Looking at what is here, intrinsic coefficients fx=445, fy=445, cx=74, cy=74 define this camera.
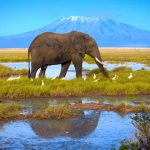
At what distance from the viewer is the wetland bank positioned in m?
11.6

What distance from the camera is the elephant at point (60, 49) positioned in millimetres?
23484

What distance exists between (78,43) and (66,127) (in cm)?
1111

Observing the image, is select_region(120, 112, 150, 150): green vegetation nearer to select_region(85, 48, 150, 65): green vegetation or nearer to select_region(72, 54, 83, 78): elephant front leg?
select_region(72, 54, 83, 78): elephant front leg

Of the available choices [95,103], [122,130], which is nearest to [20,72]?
[95,103]

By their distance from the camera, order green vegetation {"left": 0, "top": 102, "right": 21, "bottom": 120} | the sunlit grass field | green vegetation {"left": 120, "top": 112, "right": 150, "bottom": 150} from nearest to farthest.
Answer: green vegetation {"left": 120, "top": 112, "right": 150, "bottom": 150}
green vegetation {"left": 0, "top": 102, "right": 21, "bottom": 120}
the sunlit grass field

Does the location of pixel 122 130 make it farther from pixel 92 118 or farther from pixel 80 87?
pixel 80 87

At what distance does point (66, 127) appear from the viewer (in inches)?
521

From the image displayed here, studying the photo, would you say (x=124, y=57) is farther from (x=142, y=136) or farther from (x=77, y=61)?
(x=142, y=136)

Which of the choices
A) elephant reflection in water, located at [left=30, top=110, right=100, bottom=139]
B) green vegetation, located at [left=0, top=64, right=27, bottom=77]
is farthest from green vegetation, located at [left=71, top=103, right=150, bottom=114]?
green vegetation, located at [left=0, top=64, right=27, bottom=77]

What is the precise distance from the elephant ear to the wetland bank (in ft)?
7.48

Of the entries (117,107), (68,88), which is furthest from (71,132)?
(68,88)

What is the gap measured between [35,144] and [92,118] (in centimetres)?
380

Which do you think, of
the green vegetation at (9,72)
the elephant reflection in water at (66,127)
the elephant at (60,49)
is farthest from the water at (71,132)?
the green vegetation at (9,72)

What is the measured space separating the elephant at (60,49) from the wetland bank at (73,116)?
194cm
